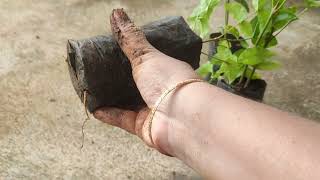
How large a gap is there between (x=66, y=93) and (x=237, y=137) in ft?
2.86

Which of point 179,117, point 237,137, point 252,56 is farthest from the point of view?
point 252,56

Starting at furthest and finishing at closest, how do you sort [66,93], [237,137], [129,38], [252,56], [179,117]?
[66,93], [252,56], [129,38], [179,117], [237,137]

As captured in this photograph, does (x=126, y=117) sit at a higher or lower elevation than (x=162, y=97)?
lower

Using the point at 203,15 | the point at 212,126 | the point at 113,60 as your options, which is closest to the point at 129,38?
the point at 113,60

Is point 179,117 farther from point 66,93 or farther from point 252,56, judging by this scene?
point 66,93

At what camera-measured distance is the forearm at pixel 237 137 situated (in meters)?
0.62

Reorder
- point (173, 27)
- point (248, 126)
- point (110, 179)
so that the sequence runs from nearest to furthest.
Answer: point (248, 126), point (173, 27), point (110, 179)

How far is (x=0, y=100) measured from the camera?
138 centimetres

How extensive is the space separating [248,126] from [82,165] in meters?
0.63

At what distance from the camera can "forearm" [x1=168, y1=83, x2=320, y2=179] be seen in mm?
617

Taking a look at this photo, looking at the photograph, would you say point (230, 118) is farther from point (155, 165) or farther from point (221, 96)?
point (155, 165)

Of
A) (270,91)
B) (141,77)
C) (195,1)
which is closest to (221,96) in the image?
(141,77)

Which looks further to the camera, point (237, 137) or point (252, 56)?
point (252, 56)

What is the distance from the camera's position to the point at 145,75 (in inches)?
34.1
